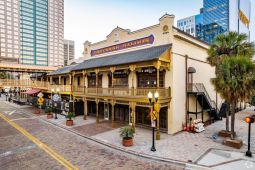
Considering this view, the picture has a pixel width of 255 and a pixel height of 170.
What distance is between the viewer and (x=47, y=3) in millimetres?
145000

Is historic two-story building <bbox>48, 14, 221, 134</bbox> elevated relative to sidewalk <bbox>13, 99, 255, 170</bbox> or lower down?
elevated

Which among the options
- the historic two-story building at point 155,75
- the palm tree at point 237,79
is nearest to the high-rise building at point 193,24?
the historic two-story building at point 155,75

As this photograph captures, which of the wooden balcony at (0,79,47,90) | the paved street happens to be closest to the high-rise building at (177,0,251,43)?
the wooden balcony at (0,79,47,90)

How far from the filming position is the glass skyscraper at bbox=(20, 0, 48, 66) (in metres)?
132

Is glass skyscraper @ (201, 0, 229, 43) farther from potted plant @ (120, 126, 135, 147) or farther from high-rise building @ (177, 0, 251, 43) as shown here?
potted plant @ (120, 126, 135, 147)

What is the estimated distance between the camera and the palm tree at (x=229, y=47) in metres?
13.6

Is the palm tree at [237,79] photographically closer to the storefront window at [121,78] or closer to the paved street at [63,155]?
the paved street at [63,155]

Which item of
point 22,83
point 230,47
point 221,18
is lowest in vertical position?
point 22,83

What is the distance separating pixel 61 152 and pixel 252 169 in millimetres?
10789

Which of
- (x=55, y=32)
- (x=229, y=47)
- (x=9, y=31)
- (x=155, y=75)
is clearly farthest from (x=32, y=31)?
(x=229, y=47)

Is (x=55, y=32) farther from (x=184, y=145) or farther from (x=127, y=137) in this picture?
(x=184, y=145)

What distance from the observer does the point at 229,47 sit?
14023mm

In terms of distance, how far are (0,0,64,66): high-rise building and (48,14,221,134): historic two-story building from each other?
12989 centimetres

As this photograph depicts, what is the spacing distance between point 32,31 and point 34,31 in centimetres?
145
